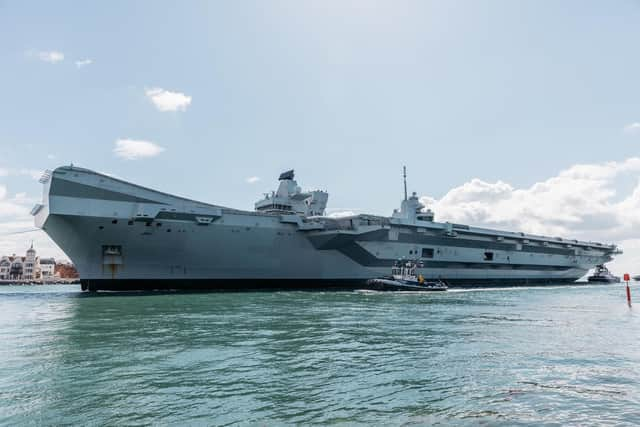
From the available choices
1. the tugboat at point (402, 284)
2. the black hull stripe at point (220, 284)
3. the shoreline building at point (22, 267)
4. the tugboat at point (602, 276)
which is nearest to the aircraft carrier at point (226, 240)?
the black hull stripe at point (220, 284)

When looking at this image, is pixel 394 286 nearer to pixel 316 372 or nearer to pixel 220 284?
pixel 220 284

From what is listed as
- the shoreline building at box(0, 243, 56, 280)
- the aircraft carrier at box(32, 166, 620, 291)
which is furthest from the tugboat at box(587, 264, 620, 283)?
the shoreline building at box(0, 243, 56, 280)

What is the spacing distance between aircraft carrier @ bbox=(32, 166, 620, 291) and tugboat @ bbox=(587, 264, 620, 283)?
A: 2318 cm

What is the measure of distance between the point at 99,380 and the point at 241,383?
226 cm

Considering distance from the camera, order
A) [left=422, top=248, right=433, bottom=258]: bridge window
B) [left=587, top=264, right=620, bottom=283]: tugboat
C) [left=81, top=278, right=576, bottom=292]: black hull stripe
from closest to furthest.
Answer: [left=81, top=278, right=576, bottom=292]: black hull stripe → [left=422, top=248, right=433, bottom=258]: bridge window → [left=587, top=264, right=620, bottom=283]: tugboat

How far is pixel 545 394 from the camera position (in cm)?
617

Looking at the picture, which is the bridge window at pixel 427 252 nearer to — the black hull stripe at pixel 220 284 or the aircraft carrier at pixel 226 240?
the aircraft carrier at pixel 226 240

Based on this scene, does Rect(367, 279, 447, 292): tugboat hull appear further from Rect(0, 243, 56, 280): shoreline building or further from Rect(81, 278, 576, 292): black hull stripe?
Rect(0, 243, 56, 280): shoreline building

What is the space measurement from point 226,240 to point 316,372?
2055cm

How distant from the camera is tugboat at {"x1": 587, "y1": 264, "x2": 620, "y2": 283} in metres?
53.2

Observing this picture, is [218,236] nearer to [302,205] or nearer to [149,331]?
[302,205]

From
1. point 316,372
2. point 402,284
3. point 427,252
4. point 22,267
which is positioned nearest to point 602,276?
point 427,252

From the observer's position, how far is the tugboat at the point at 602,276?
53.2 metres

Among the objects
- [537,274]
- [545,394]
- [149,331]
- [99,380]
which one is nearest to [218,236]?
[149,331]
